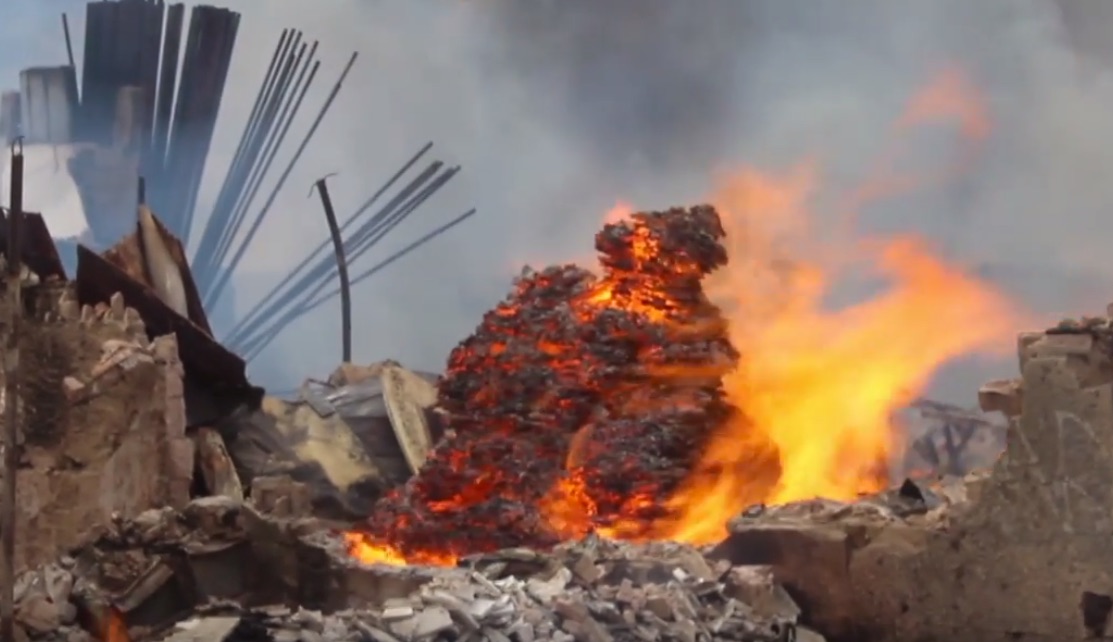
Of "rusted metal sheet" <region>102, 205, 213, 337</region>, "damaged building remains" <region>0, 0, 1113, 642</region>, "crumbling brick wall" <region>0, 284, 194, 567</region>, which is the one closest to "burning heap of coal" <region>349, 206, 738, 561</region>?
"damaged building remains" <region>0, 0, 1113, 642</region>

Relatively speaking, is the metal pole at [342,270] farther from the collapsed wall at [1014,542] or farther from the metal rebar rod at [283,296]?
the collapsed wall at [1014,542]

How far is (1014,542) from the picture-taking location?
6.67 meters

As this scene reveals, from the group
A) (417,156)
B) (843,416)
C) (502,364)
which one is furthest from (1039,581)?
(417,156)

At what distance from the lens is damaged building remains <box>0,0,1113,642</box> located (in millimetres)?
6555

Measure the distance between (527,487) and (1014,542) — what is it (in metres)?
3.69

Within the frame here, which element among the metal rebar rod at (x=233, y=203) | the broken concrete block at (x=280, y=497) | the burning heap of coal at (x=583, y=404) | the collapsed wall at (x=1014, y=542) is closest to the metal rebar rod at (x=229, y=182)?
the metal rebar rod at (x=233, y=203)

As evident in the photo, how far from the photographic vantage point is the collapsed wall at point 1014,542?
645 cm

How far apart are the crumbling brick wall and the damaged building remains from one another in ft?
0.07

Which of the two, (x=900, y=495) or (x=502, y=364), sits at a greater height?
(x=502, y=364)

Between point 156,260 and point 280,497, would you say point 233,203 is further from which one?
point 280,497

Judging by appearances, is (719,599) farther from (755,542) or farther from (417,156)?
(417,156)

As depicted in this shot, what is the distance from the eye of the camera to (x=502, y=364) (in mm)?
9773

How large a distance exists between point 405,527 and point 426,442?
15.2 ft

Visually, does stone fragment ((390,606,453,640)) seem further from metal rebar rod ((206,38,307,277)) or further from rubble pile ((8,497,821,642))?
metal rebar rod ((206,38,307,277))
